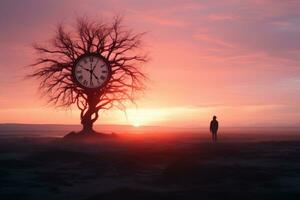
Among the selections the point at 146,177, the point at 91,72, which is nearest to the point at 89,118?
the point at 91,72

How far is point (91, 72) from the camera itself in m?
35.4

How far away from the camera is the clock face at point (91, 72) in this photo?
3428 cm

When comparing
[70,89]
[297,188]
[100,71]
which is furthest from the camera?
[70,89]

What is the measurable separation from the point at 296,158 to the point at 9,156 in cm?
1378

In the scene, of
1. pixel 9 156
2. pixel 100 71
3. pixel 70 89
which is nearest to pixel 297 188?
pixel 9 156

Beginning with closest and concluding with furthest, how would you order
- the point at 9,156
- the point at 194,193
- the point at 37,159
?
the point at 194,193 → the point at 37,159 → the point at 9,156

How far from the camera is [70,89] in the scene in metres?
46.7

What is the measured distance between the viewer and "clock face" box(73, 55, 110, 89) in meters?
34.3

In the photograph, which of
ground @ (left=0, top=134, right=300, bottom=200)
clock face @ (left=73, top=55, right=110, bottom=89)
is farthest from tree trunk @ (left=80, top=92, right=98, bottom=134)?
ground @ (left=0, top=134, right=300, bottom=200)

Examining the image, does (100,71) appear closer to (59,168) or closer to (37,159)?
(37,159)

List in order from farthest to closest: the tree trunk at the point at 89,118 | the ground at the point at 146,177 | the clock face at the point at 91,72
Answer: the tree trunk at the point at 89,118 < the clock face at the point at 91,72 < the ground at the point at 146,177

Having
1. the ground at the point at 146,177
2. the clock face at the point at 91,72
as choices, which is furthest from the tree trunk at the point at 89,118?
the ground at the point at 146,177

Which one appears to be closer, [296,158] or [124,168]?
[124,168]

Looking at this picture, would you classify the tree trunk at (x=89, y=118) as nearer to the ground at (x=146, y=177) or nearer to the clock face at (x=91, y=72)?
the clock face at (x=91, y=72)
